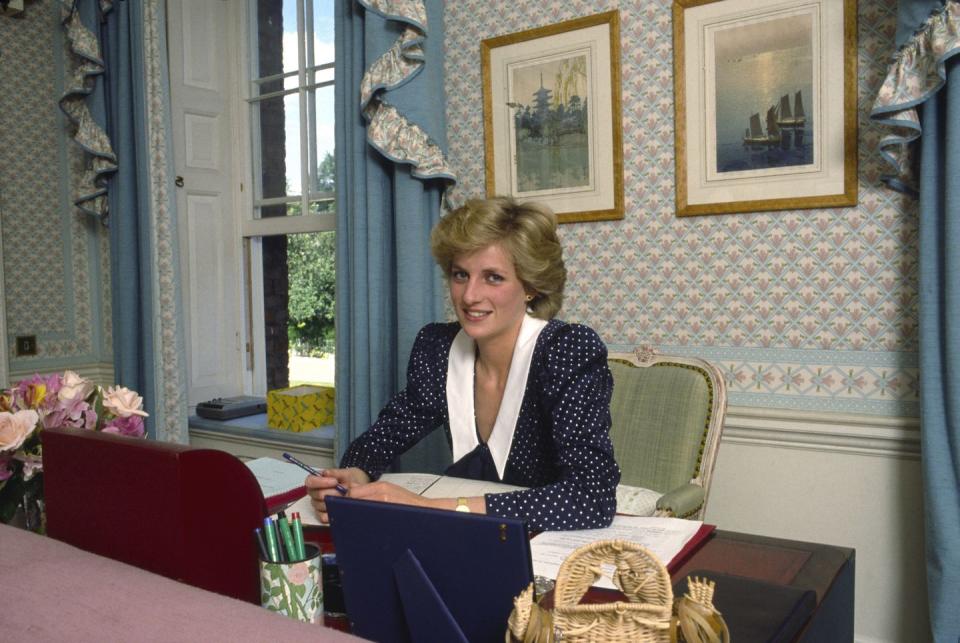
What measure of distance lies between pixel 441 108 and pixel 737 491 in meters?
1.66

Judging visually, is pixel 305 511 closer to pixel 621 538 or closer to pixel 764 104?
pixel 621 538

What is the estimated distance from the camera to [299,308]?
389cm

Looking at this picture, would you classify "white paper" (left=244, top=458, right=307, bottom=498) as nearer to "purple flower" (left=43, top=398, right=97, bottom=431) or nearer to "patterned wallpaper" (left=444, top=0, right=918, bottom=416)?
"purple flower" (left=43, top=398, right=97, bottom=431)

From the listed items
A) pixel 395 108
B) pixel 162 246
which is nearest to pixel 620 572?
pixel 395 108

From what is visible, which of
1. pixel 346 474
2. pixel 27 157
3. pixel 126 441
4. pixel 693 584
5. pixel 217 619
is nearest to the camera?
pixel 217 619

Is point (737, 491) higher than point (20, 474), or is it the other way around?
point (20, 474)

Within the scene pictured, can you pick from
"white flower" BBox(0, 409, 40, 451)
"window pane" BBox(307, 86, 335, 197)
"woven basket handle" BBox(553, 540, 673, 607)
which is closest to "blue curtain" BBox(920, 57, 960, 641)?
"woven basket handle" BBox(553, 540, 673, 607)

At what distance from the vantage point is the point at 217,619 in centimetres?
54

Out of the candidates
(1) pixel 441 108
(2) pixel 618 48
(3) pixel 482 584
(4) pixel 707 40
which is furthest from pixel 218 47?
(3) pixel 482 584

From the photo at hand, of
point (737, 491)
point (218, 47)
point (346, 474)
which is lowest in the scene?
point (737, 491)

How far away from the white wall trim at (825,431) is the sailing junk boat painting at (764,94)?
0.73 m

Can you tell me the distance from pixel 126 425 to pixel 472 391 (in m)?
0.83

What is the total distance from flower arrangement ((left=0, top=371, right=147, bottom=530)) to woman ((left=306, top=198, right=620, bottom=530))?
1.60 ft

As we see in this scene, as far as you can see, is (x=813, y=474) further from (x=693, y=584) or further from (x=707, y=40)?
(x=693, y=584)
